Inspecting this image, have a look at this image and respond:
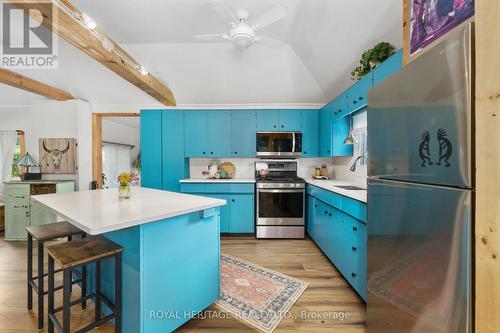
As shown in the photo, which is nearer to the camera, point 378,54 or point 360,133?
point 378,54

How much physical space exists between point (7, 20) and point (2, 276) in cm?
310

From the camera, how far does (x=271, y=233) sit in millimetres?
3426

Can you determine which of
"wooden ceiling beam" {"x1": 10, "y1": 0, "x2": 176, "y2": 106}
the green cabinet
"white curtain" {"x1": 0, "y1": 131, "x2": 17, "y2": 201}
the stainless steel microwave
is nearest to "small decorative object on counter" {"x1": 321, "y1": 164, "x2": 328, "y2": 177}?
the stainless steel microwave

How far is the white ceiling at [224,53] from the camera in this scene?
Answer: 7.63 feet

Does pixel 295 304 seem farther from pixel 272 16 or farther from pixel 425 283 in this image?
pixel 272 16

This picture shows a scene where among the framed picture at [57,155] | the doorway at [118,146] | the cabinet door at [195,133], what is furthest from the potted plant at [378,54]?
the doorway at [118,146]

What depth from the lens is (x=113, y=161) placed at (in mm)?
6566

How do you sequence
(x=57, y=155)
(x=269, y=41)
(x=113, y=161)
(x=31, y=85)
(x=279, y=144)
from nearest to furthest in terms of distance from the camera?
(x=269, y=41), (x=31, y=85), (x=279, y=144), (x=57, y=155), (x=113, y=161)

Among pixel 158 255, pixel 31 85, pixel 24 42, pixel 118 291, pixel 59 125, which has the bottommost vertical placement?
pixel 118 291

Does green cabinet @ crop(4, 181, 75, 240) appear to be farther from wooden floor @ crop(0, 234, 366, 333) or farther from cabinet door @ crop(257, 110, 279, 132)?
cabinet door @ crop(257, 110, 279, 132)

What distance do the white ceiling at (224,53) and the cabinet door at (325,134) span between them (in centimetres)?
48

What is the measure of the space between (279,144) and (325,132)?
823 mm

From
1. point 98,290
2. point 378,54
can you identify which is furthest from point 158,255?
point 378,54

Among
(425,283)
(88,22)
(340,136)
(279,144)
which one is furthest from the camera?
(279,144)
